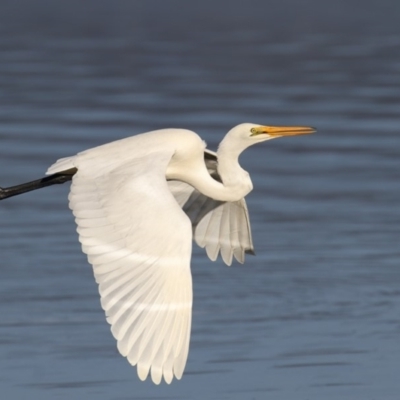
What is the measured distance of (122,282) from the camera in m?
6.65

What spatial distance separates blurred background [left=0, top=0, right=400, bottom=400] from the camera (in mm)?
9156

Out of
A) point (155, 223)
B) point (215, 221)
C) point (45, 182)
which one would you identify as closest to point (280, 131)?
point (215, 221)

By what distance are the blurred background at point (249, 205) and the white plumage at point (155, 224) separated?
39.7 inches

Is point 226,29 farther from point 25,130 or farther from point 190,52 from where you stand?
point 25,130

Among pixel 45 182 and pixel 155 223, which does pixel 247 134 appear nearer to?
pixel 45 182

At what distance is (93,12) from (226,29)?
305cm

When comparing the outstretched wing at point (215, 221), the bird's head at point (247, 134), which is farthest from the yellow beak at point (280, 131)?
the outstretched wing at point (215, 221)

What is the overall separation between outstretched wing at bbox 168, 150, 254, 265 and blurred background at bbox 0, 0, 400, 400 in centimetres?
78

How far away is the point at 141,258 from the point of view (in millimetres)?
6875

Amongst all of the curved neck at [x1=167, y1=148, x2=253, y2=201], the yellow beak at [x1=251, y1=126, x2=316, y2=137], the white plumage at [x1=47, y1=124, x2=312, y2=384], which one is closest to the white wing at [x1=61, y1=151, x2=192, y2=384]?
the white plumage at [x1=47, y1=124, x2=312, y2=384]

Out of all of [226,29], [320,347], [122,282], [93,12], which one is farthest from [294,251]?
[93,12]

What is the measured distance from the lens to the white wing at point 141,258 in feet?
21.1

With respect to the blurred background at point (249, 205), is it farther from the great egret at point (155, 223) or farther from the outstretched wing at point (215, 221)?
the great egret at point (155, 223)

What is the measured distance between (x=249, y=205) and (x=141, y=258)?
5843 millimetres
